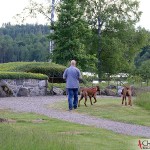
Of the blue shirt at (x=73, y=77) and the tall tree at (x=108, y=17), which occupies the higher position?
the tall tree at (x=108, y=17)

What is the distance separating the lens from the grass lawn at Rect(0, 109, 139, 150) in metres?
7.38

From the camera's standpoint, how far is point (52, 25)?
33219 mm

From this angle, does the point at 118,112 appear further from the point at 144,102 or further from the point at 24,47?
the point at 24,47

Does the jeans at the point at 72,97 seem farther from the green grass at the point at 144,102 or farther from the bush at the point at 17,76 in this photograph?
the bush at the point at 17,76

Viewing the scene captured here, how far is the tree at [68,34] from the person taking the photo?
32.1 metres

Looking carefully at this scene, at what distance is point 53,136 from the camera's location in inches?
336

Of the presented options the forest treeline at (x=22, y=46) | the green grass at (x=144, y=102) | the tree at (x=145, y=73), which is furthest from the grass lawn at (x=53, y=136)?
the forest treeline at (x=22, y=46)

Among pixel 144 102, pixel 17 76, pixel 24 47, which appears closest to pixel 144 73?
pixel 17 76

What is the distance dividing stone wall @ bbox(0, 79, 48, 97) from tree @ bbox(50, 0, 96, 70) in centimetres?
734

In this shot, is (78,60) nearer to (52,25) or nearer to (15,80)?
(52,25)

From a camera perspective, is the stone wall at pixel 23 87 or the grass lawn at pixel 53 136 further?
the stone wall at pixel 23 87

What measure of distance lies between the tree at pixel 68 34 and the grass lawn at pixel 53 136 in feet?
59.8

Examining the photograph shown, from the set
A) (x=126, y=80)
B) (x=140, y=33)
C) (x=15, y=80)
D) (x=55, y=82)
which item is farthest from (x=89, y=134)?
(x=140, y=33)

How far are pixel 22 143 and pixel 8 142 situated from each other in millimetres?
221
